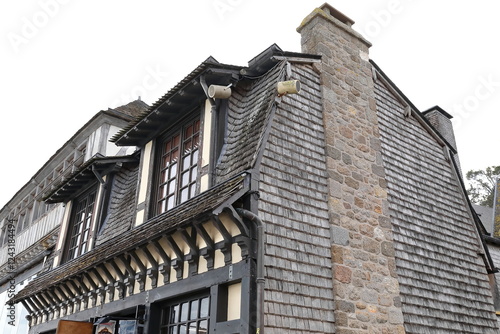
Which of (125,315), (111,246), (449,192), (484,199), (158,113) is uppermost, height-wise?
(484,199)

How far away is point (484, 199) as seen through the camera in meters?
33.5

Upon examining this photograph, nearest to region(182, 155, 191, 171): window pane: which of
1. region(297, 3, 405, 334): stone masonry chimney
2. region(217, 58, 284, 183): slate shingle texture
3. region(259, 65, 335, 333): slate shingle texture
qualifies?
region(217, 58, 284, 183): slate shingle texture

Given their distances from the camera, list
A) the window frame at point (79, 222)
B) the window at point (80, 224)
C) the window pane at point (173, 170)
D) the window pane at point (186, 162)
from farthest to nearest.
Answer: the window at point (80, 224) → the window frame at point (79, 222) → the window pane at point (173, 170) → the window pane at point (186, 162)

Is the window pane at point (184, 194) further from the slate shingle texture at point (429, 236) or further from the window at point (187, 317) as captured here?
the slate shingle texture at point (429, 236)

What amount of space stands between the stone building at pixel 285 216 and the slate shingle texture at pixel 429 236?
Result: 3cm

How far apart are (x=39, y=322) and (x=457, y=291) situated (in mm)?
8373

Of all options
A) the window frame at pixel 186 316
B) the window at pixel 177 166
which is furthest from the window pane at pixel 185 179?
the window frame at pixel 186 316

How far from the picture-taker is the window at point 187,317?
5.73m

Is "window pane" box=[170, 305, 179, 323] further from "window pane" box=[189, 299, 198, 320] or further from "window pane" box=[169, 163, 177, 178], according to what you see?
"window pane" box=[169, 163, 177, 178]

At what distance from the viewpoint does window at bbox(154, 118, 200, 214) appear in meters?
7.15

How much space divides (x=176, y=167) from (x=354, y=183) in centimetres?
293

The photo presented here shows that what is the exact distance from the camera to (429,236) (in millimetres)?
7871

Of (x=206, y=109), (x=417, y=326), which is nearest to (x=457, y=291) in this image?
(x=417, y=326)

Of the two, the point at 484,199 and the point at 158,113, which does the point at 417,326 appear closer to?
the point at 158,113
